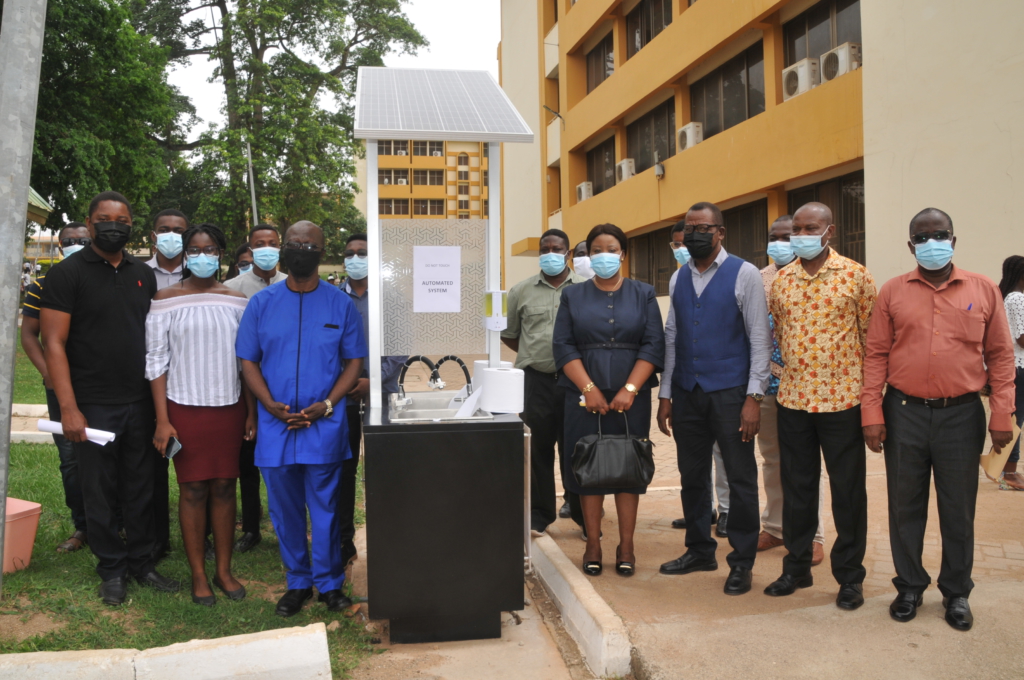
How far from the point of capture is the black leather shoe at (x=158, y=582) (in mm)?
4469

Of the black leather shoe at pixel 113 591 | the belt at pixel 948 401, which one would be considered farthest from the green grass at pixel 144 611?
the belt at pixel 948 401

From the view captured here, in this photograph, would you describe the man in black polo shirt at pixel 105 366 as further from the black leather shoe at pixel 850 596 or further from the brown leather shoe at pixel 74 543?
the black leather shoe at pixel 850 596

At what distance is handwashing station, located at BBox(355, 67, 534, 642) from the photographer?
3.83 metres

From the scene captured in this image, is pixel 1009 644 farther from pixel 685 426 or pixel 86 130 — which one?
pixel 86 130

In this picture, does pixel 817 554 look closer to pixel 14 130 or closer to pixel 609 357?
pixel 609 357

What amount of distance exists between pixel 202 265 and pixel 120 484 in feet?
4.28

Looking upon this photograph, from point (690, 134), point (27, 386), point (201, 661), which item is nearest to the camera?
point (201, 661)

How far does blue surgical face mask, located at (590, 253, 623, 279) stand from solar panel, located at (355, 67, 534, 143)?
78 cm

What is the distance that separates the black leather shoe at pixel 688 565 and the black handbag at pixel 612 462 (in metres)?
0.59

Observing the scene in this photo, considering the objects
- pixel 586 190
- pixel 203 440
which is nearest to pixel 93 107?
pixel 586 190

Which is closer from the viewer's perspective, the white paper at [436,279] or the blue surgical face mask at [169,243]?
the white paper at [436,279]

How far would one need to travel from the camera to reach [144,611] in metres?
4.20

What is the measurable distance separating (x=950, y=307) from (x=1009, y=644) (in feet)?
4.94

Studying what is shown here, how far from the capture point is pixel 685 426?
15.3 feet
